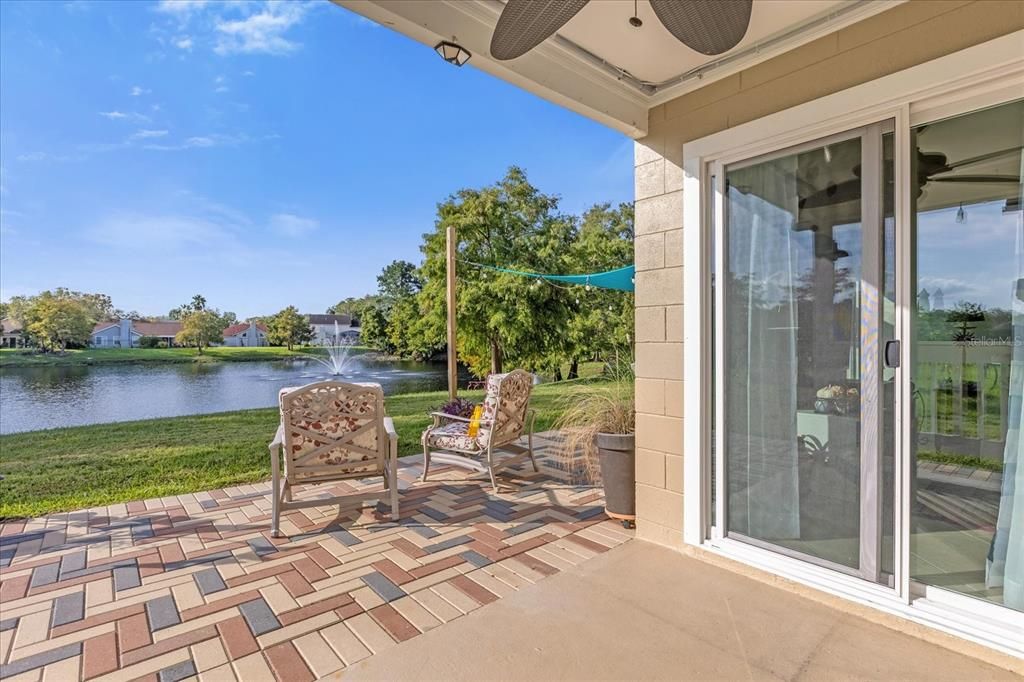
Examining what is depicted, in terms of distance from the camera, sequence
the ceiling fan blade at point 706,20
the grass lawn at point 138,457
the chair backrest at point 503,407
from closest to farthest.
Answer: the ceiling fan blade at point 706,20, the chair backrest at point 503,407, the grass lawn at point 138,457

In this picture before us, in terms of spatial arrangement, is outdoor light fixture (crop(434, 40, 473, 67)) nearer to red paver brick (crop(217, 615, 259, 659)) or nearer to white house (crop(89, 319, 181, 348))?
red paver brick (crop(217, 615, 259, 659))

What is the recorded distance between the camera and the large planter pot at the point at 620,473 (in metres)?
3.12

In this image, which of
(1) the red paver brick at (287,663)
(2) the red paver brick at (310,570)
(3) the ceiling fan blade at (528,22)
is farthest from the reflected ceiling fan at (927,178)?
(2) the red paver brick at (310,570)

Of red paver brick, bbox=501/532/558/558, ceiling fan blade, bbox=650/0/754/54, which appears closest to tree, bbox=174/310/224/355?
red paver brick, bbox=501/532/558/558

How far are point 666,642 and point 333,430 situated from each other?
7.72 feet

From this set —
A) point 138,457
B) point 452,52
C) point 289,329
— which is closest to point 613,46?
point 452,52

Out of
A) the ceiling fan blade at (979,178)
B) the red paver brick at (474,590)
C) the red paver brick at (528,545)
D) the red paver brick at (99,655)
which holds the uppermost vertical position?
the ceiling fan blade at (979,178)

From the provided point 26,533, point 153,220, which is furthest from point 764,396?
point 153,220

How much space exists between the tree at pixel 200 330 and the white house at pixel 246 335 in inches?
7.3

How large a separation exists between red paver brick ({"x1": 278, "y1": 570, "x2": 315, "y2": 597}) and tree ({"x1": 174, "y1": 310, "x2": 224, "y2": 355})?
1174cm

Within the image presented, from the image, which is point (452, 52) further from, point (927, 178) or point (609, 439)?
point (609, 439)

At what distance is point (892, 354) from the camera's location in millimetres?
1977

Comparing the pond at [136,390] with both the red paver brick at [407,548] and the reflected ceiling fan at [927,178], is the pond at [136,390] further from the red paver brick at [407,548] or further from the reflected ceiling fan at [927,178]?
the reflected ceiling fan at [927,178]

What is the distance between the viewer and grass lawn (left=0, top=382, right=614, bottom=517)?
13.7 ft
